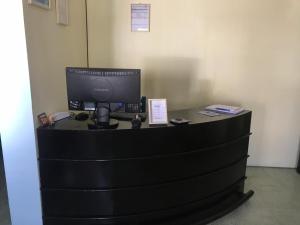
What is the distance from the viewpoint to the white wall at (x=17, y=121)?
1.74 m

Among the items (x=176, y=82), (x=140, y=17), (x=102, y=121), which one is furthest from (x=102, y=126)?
(x=140, y=17)

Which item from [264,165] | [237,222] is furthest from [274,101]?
[237,222]

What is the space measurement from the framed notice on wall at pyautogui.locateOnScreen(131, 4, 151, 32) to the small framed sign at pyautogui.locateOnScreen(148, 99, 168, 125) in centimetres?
147

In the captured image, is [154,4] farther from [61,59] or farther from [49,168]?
[49,168]

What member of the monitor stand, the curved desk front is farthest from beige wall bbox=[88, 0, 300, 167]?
the monitor stand

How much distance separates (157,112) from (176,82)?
54.8 inches

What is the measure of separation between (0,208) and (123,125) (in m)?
1.57

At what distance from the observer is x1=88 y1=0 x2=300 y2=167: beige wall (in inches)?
123

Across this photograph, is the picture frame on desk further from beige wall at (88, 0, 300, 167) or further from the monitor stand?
beige wall at (88, 0, 300, 167)

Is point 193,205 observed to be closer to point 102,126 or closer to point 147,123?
point 147,123

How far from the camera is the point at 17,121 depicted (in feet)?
6.12

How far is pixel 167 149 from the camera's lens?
201 centimetres

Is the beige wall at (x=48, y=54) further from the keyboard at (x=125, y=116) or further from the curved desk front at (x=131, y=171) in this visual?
the keyboard at (x=125, y=116)

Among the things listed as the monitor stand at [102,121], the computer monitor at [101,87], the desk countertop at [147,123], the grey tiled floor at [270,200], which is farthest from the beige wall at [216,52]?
the monitor stand at [102,121]
